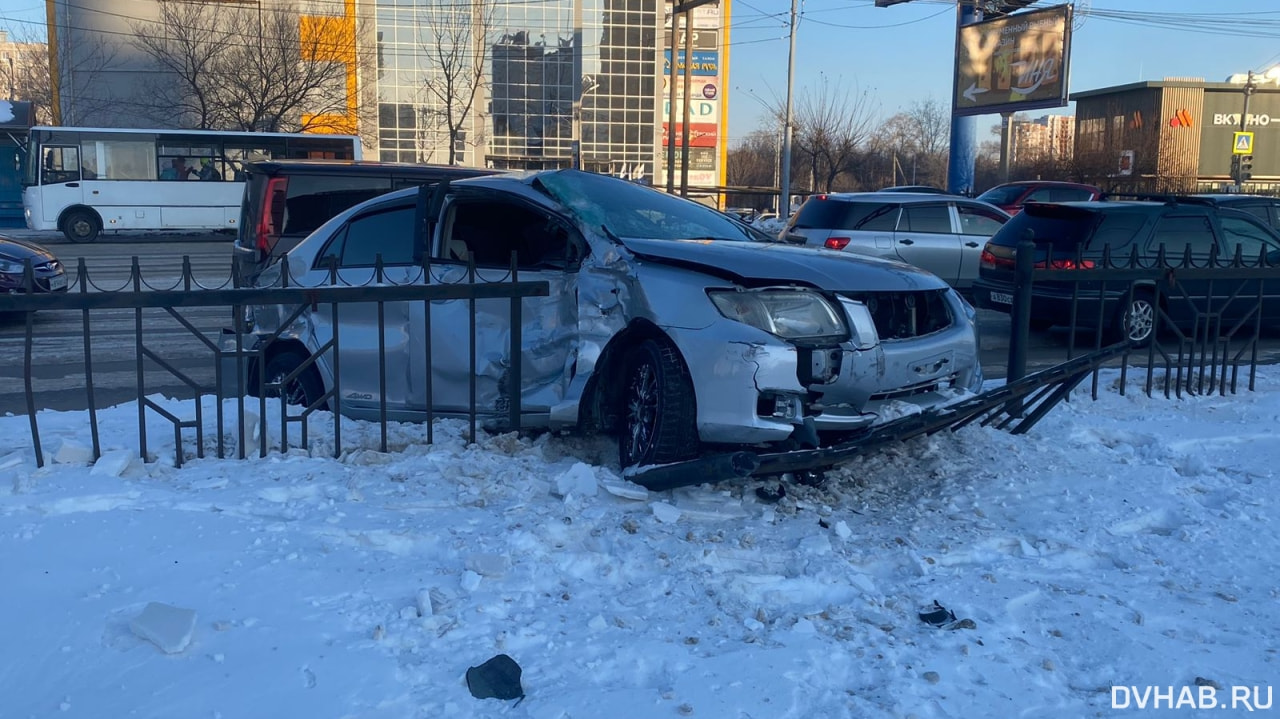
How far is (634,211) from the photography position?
563cm

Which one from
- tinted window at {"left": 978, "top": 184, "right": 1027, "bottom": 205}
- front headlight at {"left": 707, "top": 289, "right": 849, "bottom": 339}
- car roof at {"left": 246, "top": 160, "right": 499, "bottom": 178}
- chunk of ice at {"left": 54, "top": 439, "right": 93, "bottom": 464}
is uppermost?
tinted window at {"left": 978, "top": 184, "right": 1027, "bottom": 205}

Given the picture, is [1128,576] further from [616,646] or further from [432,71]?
[432,71]

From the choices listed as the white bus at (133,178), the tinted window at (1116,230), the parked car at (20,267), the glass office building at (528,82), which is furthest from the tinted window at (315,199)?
Result: the glass office building at (528,82)

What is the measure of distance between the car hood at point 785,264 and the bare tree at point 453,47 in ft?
128

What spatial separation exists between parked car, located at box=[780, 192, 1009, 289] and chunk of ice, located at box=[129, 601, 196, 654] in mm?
11498

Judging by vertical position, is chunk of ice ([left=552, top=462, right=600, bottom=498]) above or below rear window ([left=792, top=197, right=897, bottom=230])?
below

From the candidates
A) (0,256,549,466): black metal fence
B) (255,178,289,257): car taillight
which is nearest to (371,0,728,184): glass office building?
(255,178,289,257): car taillight

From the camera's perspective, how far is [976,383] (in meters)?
5.43

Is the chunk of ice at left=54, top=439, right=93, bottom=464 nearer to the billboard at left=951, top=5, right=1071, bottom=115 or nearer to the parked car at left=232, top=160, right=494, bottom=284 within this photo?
the parked car at left=232, top=160, right=494, bottom=284

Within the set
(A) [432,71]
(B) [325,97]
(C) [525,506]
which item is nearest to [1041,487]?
(C) [525,506]

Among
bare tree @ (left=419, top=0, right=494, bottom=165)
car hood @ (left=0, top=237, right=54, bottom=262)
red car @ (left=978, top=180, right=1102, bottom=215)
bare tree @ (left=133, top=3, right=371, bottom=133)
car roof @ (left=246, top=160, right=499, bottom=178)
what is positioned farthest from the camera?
bare tree @ (left=419, top=0, right=494, bottom=165)

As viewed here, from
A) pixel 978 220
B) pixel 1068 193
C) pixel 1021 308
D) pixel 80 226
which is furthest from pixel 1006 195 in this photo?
pixel 80 226

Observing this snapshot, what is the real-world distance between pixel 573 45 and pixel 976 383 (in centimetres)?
4732

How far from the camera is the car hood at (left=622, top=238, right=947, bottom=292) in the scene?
462 cm
